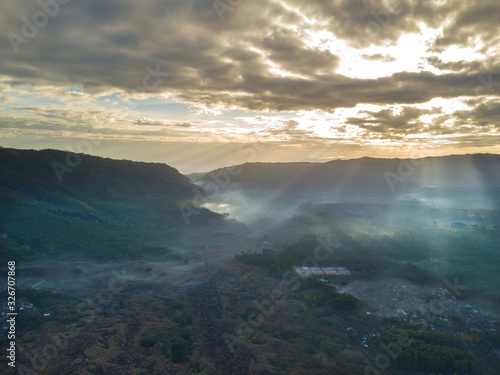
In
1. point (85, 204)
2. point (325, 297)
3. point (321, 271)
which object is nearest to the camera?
point (325, 297)

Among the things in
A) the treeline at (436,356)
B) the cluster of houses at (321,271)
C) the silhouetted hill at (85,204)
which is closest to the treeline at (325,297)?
the cluster of houses at (321,271)

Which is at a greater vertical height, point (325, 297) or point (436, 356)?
point (436, 356)

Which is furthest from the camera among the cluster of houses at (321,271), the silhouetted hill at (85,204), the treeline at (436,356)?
the silhouetted hill at (85,204)

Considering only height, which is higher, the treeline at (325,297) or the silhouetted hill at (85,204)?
the silhouetted hill at (85,204)

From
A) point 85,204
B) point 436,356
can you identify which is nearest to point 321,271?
point 436,356

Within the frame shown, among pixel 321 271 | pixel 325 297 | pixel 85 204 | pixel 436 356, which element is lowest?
pixel 321 271

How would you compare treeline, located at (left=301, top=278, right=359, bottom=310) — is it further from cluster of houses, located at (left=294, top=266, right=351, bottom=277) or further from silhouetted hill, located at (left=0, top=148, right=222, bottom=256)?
silhouetted hill, located at (left=0, top=148, right=222, bottom=256)

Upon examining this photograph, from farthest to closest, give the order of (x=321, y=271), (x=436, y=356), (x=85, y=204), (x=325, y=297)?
1. (x=85, y=204)
2. (x=321, y=271)
3. (x=325, y=297)
4. (x=436, y=356)

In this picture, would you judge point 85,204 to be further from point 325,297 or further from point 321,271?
point 325,297

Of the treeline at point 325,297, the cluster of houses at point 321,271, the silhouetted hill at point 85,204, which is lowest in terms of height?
the cluster of houses at point 321,271

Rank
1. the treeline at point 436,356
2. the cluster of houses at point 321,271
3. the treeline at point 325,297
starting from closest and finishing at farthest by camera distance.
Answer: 1. the treeline at point 436,356
2. the treeline at point 325,297
3. the cluster of houses at point 321,271

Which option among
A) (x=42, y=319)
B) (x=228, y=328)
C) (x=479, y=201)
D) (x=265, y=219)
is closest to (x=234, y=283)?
(x=228, y=328)

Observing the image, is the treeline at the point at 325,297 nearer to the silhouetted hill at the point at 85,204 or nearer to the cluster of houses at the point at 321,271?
the cluster of houses at the point at 321,271
